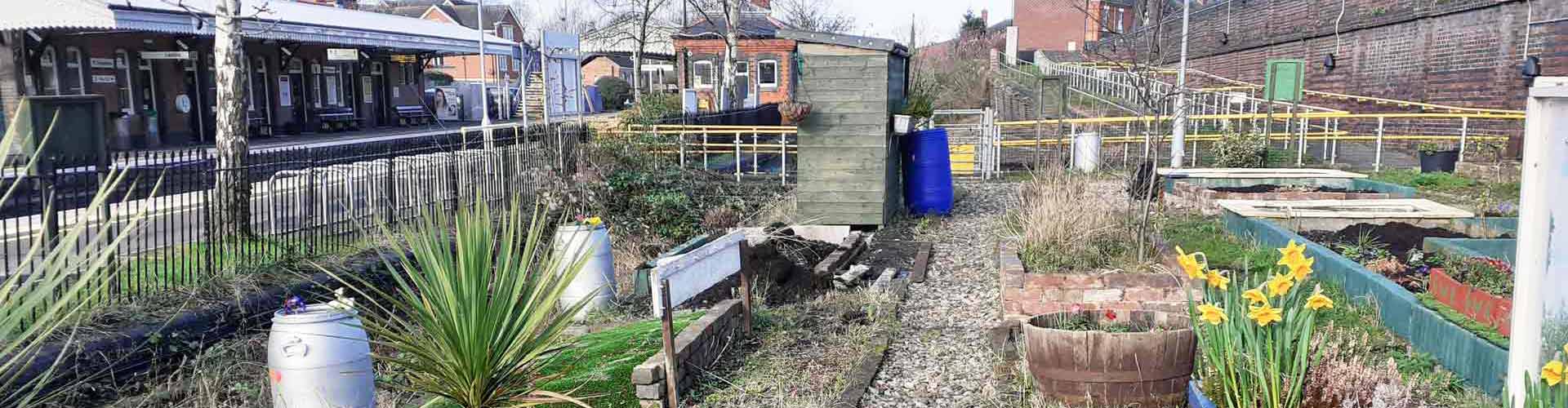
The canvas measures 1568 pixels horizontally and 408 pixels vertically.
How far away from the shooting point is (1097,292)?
20.3 feet

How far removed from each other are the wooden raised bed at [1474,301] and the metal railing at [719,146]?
644 centimetres

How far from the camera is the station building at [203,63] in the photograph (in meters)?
17.9

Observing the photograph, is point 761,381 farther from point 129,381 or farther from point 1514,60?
point 1514,60

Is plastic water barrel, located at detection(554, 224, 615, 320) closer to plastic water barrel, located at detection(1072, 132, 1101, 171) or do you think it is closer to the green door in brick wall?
plastic water barrel, located at detection(1072, 132, 1101, 171)

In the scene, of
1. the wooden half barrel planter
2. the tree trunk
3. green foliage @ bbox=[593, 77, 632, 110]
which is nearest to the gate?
Answer: the tree trunk

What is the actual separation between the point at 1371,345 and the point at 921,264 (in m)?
3.87

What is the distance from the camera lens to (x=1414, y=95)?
19609 mm

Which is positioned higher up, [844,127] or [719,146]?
[844,127]

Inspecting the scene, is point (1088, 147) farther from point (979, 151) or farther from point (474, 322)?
point (474, 322)

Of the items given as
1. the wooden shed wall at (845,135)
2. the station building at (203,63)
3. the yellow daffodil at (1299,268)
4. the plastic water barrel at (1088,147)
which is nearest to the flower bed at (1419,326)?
the yellow daffodil at (1299,268)

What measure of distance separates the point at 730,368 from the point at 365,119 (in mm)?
28312

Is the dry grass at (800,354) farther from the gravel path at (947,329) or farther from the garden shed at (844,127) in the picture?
the garden shed at (844,127)

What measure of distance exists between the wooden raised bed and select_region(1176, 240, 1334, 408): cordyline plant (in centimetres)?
146

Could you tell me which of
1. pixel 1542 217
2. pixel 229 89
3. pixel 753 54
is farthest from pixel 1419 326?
pixel 753 54
